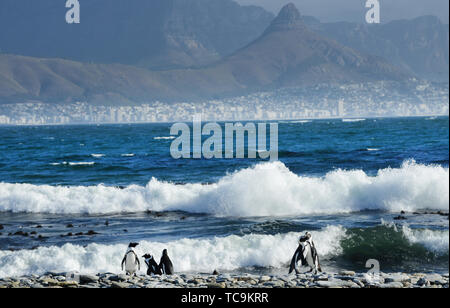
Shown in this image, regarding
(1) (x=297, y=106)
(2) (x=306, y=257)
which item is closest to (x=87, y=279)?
(2) (x=306, y=257)

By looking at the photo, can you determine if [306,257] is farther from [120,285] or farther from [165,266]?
[120,285]

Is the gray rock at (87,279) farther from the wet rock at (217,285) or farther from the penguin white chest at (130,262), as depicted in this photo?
the wet rock at (217,285)

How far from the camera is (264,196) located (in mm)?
20219

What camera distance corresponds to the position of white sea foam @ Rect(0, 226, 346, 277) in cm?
1237

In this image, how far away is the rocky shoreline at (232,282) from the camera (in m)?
9.19

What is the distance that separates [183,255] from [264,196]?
781 centimetres

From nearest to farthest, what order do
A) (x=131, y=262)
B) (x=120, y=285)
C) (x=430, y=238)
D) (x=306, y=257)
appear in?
(x=120, y=285) < (x=306, y=257) < (x=131, y=262) < (x=430, y=238)

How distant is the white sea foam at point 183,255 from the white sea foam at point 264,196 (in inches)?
202

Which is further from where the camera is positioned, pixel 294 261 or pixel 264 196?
pixel 264 196

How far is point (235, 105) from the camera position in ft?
566

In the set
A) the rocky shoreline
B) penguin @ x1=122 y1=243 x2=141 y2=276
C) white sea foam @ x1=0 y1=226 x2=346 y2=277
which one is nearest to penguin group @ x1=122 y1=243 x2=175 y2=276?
penguin @ x1=122 y1=243 x2=141 y2=276

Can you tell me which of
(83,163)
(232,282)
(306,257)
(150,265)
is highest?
(83,163)

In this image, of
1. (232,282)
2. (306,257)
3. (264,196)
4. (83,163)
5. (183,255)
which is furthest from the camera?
(83,163)

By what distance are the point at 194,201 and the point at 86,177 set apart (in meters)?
10.8
